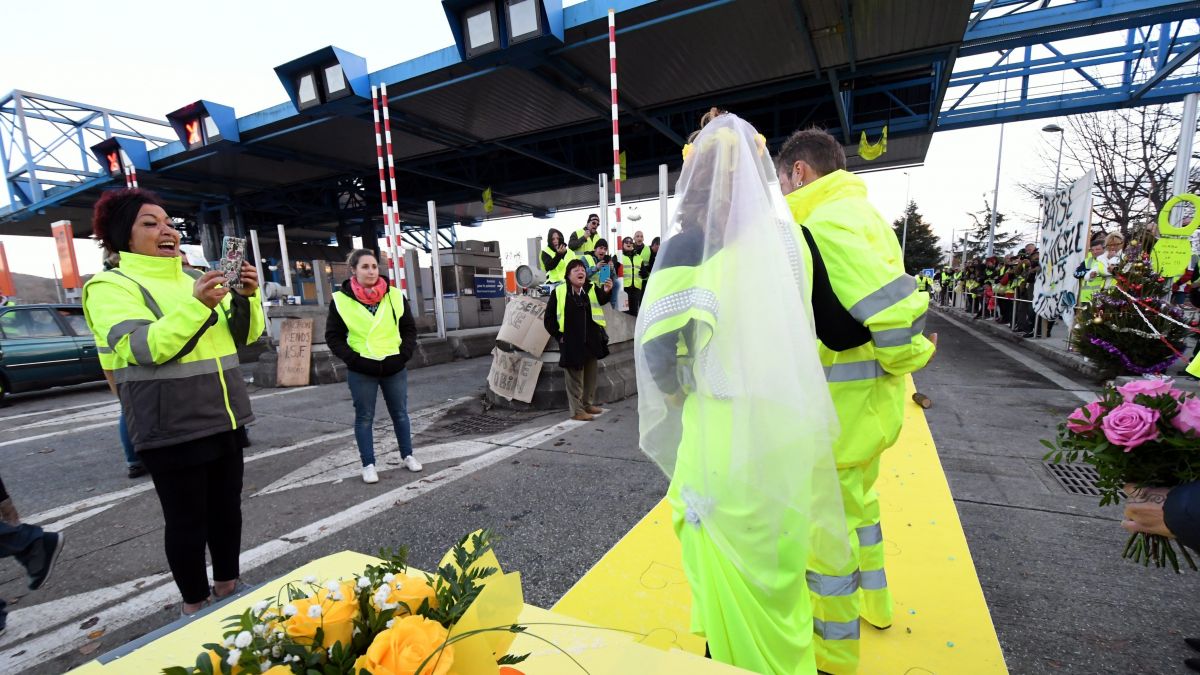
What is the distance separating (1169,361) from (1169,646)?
18.6 ft

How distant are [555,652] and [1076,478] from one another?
4.23 m

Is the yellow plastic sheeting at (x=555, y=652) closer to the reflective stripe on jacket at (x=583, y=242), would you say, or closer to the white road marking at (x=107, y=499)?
the white road marking at (x=107, y=499)

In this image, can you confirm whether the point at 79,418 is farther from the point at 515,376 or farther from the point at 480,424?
the point at 515,376

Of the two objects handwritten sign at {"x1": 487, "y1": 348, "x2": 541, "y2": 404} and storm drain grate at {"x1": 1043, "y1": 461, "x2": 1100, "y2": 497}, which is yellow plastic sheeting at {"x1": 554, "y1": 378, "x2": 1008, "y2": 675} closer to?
storm drain grate at {"x1": 1043, "y1": 461, "x2": 1100, "y2": 497}

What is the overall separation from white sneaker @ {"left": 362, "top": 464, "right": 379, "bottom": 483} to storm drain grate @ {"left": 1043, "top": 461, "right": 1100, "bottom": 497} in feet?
16.2

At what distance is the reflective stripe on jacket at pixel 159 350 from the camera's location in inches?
77.8

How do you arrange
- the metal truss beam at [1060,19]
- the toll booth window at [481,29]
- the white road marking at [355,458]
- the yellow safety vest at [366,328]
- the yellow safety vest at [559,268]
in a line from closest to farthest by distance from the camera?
the yellow safety vest at [366,328], the white road marking at [355,458], the metal truss beam at [1060,19], the toll booth window at [481,29], the yellow safety vest at [559,268]

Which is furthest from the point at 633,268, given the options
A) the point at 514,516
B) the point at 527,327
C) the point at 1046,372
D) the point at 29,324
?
the point at 29,324

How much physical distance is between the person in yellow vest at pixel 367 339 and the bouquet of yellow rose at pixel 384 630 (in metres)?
3.19

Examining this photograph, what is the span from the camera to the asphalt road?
218 cm

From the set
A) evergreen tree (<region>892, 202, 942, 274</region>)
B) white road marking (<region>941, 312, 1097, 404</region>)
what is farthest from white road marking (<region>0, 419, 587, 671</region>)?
evergreen tree (<region>892, 202, 942, 274</region>)

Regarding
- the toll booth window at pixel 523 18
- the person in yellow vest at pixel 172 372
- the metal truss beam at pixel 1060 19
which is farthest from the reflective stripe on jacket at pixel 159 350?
the metal truss beam at pixel 1060 19

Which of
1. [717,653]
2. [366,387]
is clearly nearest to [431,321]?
[366,387]

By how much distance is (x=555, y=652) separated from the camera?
3.62 feet
